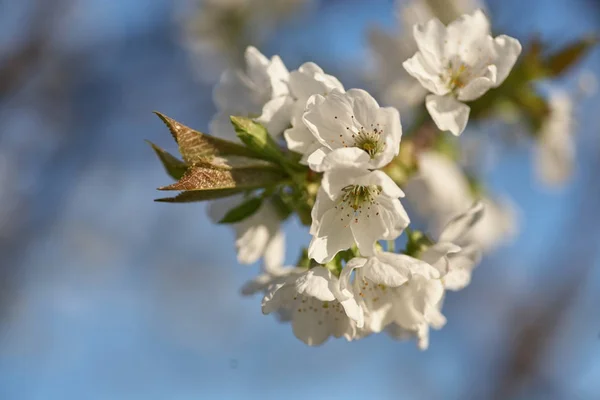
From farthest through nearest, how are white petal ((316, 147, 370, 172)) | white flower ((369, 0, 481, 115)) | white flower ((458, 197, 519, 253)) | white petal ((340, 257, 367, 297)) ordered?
1. white flower ((458, 197, 519, 253))
2. white flower ((369, 0, 481, 115))
3. white petal ((340, 257, 367, 297))
4. white petal ((316, 147, 370, 172))

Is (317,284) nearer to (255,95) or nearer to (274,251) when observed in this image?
(274,251)

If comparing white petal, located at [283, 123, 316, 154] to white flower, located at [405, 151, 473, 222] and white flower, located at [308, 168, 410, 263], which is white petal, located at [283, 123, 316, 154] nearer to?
white flower, located at [308, 168, 410, 263]

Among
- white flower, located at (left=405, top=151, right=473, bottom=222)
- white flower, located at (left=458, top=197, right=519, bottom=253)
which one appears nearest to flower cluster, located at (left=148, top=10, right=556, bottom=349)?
white flower, located at (left=405, top=151, right=473, bottom=222)

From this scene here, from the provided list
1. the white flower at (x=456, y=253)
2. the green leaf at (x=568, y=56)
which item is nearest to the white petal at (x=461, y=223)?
the white flower at (x=456, y=253)

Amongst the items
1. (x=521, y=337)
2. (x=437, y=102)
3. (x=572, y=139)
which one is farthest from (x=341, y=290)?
(x=521, y=337)

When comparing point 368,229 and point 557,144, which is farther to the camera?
point 557,144

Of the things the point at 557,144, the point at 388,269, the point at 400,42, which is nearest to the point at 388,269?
the point at 388,269
